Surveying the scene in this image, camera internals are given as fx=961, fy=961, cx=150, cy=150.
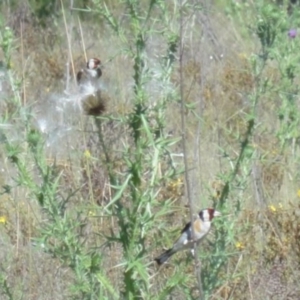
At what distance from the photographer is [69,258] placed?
274cm

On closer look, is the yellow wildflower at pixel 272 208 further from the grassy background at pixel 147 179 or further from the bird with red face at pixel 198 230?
the bird with red face at pixel 198 230

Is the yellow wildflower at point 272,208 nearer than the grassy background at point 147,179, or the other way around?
the grassy background at point 147,179

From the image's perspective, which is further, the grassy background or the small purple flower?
Result: the small purple flower

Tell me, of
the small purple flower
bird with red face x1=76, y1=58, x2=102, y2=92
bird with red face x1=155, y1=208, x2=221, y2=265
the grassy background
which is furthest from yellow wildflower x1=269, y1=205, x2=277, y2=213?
the small purple flower

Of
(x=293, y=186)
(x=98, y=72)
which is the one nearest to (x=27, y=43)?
(x=293, y=186)

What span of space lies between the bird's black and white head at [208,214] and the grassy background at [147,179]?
1.0 inches

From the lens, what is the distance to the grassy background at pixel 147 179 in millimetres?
2627

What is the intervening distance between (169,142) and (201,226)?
17.6 inches

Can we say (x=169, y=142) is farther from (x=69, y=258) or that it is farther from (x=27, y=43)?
(x=27, y=43)

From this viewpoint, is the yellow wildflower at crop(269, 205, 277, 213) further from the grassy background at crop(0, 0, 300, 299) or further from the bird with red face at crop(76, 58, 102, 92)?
the bird with red face at crop(76, 58, 102, 92)

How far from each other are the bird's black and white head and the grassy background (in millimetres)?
26

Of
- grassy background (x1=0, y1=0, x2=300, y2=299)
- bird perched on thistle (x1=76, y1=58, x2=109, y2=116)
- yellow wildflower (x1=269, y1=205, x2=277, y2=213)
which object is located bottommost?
yellow wildflower (x1=269, y1=205, x2=277, y2=213)

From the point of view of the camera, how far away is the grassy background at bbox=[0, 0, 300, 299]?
263 cm

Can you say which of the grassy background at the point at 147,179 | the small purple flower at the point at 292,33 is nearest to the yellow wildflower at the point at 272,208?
the grassy background at the point at 147,179
